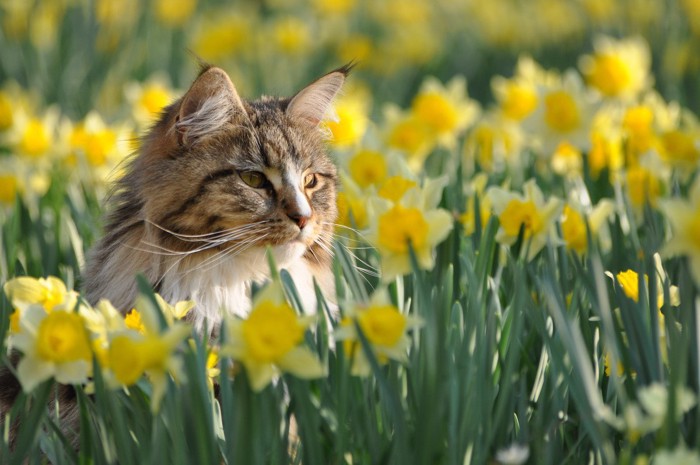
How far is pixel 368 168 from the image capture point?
2604mm

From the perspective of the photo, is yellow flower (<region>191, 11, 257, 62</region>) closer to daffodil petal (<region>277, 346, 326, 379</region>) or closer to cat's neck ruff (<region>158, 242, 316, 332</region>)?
cat's neck ruff (<region>158, 242, 316, 332</region>)

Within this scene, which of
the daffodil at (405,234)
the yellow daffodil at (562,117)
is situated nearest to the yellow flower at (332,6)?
the yellow daffodil at (562,117)

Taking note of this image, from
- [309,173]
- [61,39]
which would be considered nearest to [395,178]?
[309,173]

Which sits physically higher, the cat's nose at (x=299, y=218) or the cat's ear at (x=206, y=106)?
the cat's ear at (x=206, y=106)

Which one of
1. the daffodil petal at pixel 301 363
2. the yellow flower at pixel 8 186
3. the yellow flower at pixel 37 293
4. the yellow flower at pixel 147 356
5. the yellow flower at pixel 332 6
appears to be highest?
the yellow flower at pixel 332 6

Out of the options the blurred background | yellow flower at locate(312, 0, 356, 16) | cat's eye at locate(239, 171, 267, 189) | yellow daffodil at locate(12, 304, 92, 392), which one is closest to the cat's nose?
cat's eye at locate(239, 171, 267, 189)

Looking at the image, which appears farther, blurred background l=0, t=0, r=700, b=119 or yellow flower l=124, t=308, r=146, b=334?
blurred background l=0, t=0, r=700, b=119

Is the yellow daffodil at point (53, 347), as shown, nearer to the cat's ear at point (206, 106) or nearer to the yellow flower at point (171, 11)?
the cat's ear at point (206, 106)

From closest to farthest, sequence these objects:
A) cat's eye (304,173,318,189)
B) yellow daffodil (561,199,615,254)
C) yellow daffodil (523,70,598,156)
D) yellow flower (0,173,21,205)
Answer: yellow daffodil (561,199,615,254) → cat's eye (304,173,318,189) → yellow daffodil (523,70,598,156) → yellow flower (0,173,21,205)

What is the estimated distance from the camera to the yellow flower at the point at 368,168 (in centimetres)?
260

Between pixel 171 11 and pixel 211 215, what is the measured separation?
3.82 m

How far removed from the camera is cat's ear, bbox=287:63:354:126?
2.42 meters

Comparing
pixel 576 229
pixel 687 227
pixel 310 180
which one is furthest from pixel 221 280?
pixel 687 227

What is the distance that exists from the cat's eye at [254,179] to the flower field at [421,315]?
0.72 ft
